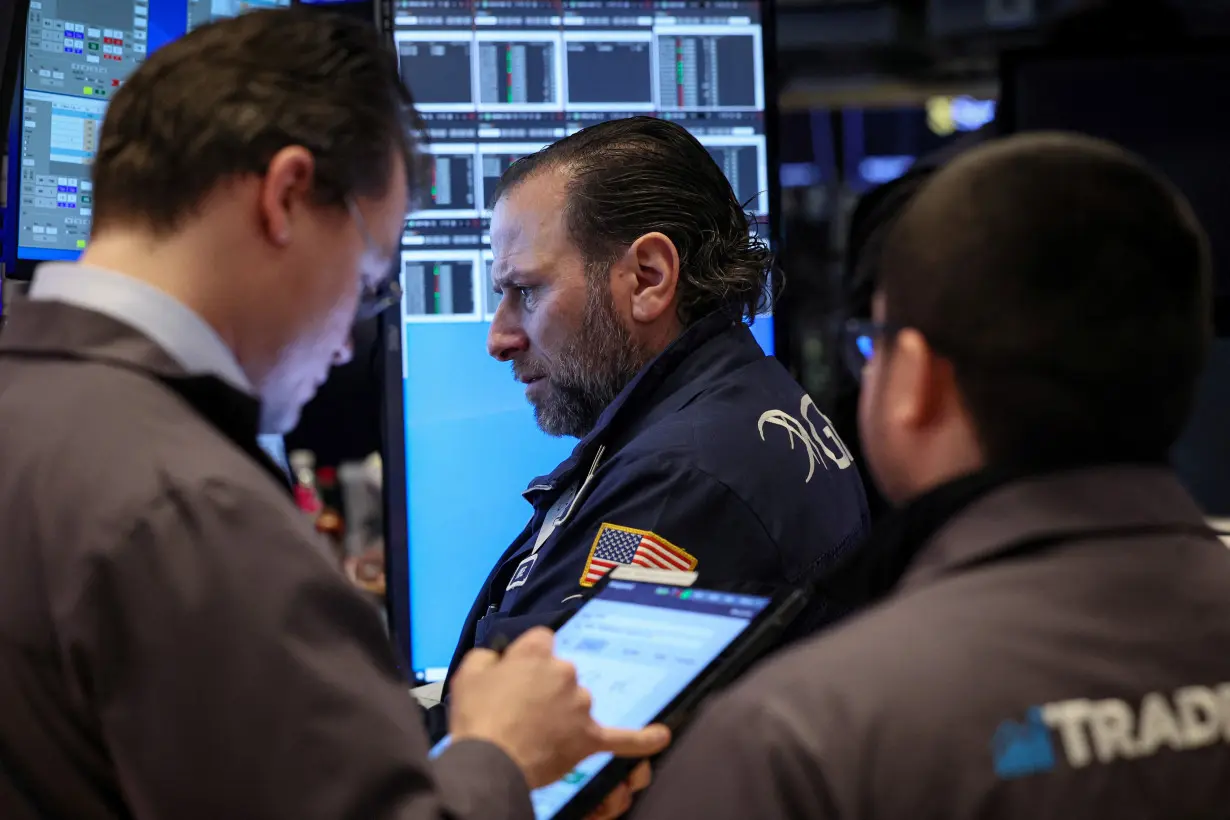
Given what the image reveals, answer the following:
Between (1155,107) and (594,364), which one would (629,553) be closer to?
(594,364)

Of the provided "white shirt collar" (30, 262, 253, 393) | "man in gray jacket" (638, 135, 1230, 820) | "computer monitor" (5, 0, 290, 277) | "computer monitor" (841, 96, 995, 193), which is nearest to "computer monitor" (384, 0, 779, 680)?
"computer monitor" (5, 0, 290, 277)

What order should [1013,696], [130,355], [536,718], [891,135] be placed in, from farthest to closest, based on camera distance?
[891,135], [536,718], [130,355], [1013,696]

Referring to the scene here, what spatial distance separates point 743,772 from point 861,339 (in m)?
0.49

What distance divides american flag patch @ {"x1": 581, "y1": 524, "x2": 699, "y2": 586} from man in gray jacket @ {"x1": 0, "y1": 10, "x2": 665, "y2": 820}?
56cm

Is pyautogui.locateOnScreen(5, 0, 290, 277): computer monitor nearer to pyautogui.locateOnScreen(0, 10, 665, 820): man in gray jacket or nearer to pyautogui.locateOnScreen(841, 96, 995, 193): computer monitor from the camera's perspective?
pyautogui.locateOnScreen(0, 10, 665, 820): man in gray jacket

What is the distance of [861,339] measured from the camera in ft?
4.34

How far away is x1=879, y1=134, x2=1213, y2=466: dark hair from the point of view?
1064 mm

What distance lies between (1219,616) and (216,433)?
0.82 metres

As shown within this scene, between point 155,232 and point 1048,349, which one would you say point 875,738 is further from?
point 155,232

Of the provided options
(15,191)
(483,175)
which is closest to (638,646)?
(15,191)

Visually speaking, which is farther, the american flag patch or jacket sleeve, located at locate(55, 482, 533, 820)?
the american flag patch

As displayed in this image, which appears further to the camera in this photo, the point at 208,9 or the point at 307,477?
the point at 307,477

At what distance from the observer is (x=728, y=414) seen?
205 cm

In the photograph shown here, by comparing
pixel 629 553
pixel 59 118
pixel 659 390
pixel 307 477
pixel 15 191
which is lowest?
pixel 307 477
